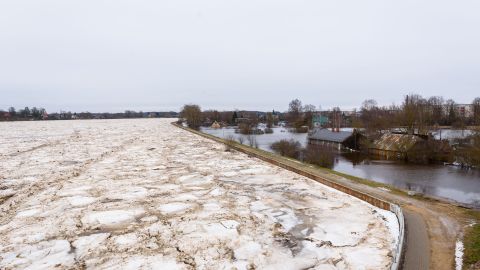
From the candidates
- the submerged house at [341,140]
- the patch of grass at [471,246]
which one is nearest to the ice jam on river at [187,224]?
the patch of grass at [471,246]

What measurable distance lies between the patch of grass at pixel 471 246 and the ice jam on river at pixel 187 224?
92 cm

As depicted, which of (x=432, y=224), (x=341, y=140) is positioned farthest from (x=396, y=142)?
(x=432, y=224)

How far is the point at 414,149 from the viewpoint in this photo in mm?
27344

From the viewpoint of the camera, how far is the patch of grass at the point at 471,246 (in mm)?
4384

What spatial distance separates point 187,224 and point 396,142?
27.8 meters

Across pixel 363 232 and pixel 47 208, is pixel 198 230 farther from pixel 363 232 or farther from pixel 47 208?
pixel 47 208

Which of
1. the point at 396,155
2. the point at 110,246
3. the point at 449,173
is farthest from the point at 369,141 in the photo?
the point at 110,246

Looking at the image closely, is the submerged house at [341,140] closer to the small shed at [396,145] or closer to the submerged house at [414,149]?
the small shed at [396,145]

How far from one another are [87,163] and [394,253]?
12.3 metres

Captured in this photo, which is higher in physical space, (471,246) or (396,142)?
(471,246)

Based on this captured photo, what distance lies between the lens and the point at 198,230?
595 cm

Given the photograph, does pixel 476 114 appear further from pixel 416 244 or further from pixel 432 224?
pixel 416 244

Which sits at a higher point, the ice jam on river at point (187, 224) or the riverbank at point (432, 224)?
the riverbank at point (432, 224)

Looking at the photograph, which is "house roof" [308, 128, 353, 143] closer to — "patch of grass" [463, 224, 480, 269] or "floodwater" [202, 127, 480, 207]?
"floodwater" [202, 127, 480, 207]
